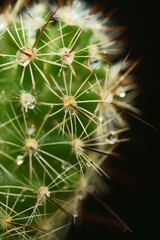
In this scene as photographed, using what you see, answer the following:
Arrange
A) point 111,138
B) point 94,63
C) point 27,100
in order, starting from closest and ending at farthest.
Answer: point 27,100 → point 94,63 → point 111,138

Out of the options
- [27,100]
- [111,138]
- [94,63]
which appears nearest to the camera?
[27,100]

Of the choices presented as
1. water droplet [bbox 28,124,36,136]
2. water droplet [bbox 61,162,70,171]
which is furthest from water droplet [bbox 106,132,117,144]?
water droplet [bbox 28,124,36,136]

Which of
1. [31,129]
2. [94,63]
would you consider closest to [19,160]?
[31,129]

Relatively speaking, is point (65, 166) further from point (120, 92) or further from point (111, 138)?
point (120, 92)

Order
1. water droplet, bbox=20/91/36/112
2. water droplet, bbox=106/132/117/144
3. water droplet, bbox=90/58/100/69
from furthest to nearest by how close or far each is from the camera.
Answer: water droplet, bbox=106/132/117/144
water droplet, bbox=90/58/100/69
water droplet, bbox=20/91/36/112

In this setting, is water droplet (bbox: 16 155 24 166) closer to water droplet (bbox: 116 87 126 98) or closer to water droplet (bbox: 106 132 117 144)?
water droplet (bbox: 106 132 117 144)

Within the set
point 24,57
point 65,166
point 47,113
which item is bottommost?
point 65,166

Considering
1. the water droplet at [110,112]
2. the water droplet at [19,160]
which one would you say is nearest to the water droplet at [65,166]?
the water droplet at [19,160]

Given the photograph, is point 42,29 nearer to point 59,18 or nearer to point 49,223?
point 59,18
